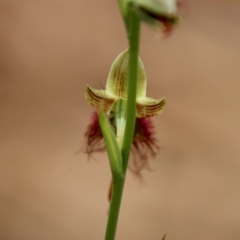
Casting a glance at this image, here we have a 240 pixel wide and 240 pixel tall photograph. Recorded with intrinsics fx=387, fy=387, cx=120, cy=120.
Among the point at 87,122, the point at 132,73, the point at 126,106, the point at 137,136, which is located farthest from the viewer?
the point at 87,122

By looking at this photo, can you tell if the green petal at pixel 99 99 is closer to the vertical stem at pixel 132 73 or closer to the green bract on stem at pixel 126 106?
the green bract on stem at pixel 126 106

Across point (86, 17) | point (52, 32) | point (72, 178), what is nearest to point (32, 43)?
point (52, 32)

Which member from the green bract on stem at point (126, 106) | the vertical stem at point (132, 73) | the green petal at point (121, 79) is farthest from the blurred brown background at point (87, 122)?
the vertical stem at point (132, 73)

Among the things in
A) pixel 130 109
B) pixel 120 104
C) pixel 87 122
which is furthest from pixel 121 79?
pixel 87 122

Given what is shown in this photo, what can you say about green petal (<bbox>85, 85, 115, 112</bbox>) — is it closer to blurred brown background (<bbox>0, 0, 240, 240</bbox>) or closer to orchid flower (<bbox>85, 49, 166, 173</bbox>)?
orchid flower (<bbox>85, 49, 166, 173</bbox>)

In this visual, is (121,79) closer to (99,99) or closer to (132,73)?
(99,99)

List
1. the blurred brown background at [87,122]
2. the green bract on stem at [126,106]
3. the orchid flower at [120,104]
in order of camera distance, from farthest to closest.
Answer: the blurred brown background at [87,122] → the orchid flower at [120,104] → the green bract on stem at [126,106]
